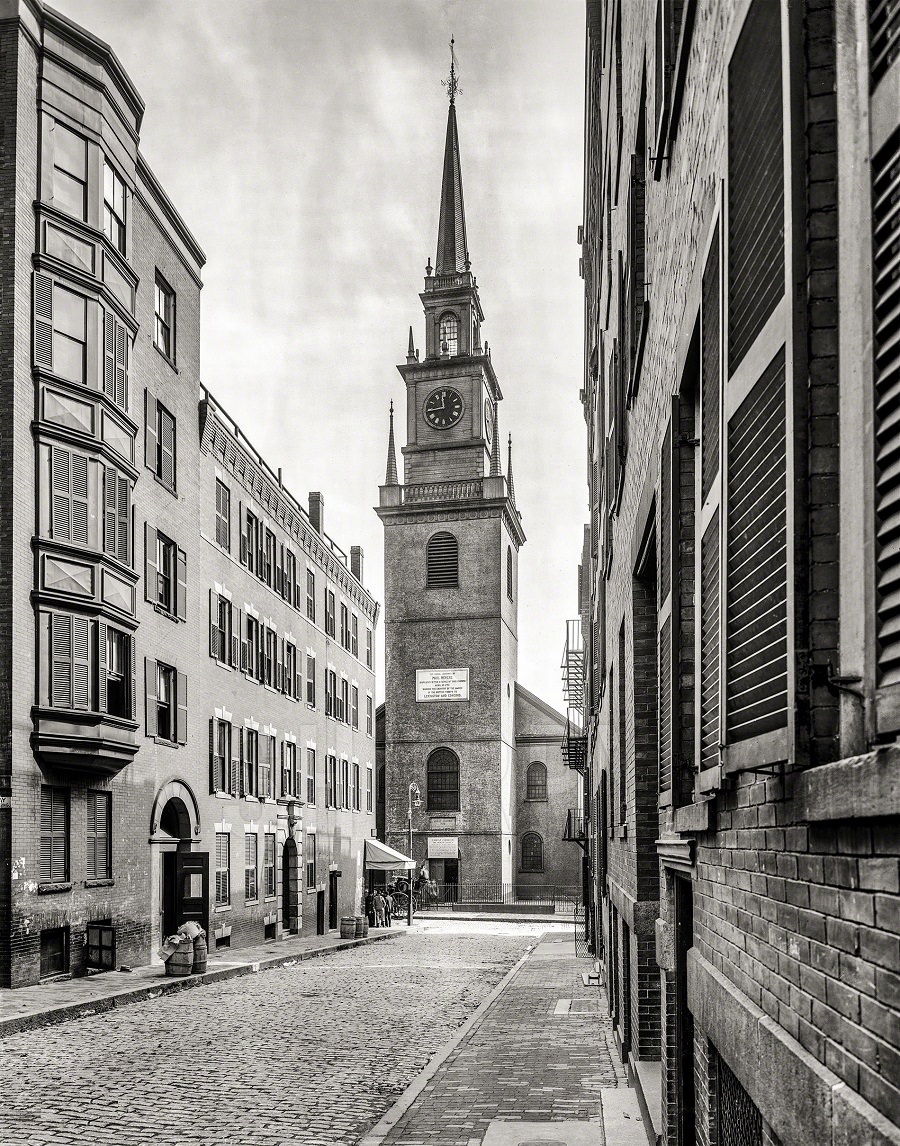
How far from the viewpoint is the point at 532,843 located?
63.3 meters

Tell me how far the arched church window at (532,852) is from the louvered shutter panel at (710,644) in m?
59.9

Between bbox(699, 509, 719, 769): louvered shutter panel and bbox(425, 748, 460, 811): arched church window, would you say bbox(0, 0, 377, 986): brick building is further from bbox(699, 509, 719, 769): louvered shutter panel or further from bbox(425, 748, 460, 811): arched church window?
bbox(425, 748, 460, 811): arched church window

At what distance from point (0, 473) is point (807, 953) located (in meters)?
20.0

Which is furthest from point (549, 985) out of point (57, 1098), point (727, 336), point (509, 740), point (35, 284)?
point (509, 740)

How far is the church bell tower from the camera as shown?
2311 inches

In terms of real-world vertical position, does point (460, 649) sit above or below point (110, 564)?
below

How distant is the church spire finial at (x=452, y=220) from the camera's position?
6975 centimetres

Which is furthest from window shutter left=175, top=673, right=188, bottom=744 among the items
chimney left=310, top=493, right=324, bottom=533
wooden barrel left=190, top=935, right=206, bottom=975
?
chimney left=310, top=493, right=324, bottom=533

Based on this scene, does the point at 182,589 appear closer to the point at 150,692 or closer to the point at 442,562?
the point at 150,692

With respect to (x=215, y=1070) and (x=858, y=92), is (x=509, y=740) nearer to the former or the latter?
(x=215, y=1070)

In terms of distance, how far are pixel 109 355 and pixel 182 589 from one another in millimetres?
6518

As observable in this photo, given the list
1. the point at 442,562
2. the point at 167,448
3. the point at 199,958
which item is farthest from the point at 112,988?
the point at 442,562

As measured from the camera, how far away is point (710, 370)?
4500mm

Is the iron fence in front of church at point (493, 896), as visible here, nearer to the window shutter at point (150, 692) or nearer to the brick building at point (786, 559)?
the window shutter at point (150, 692)
